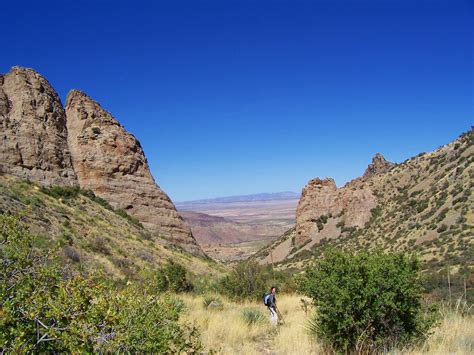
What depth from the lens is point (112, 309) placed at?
Result: 3.47 m

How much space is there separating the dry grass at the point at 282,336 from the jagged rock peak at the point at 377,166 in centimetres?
6884

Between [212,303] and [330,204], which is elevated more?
[330,204]

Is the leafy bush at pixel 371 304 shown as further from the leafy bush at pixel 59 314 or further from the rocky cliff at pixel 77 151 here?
the rocky cliff at pixel 77 151

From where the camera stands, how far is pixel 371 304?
6406 mm

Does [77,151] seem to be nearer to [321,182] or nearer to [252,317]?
[252,317]

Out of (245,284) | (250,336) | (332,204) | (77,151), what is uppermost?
(77,151)

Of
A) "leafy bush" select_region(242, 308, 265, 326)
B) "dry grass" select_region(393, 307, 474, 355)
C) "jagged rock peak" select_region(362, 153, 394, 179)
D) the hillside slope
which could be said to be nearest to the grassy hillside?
"leafy bush" select_region(242, 308, 265, 326)

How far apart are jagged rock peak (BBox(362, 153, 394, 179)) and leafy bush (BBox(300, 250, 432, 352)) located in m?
70.8

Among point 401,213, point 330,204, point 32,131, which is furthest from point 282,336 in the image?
point 330,204

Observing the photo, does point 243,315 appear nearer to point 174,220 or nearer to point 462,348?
point 462,348

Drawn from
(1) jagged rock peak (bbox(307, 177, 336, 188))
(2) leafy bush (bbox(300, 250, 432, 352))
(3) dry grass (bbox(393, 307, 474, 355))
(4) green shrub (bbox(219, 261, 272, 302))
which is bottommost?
(4) green shrub (bbox(219, 261, 272, 302))

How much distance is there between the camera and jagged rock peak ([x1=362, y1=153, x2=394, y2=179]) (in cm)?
7525

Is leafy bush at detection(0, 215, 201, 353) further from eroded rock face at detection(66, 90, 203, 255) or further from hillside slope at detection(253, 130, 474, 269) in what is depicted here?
eroded rock face at detection(66, 90, 203, 255)

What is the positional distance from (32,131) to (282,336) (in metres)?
36.6
